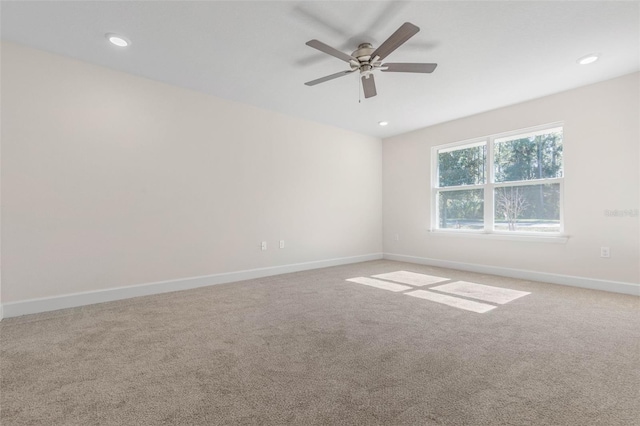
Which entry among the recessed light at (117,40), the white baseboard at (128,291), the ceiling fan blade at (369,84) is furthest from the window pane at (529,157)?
the recessed light at (117,40)

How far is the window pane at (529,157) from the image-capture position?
3904 mm

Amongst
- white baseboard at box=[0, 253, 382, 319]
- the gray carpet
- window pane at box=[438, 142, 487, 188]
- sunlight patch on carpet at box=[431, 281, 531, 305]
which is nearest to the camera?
the gray carpet

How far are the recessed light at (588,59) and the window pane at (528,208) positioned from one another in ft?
5.02

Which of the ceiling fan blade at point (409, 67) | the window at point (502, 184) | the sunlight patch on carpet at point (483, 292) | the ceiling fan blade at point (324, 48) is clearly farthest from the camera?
the window at point (502, 184)

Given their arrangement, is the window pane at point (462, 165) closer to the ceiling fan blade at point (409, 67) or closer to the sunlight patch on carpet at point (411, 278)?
the sunlight patch on carpet at point (411, 278)

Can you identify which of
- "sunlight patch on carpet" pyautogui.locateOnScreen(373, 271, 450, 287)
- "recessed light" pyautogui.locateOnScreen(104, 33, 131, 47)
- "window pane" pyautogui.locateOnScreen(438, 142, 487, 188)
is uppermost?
"recessed light" pyautogui.locateOnScreen(104, 33, 131, 47)

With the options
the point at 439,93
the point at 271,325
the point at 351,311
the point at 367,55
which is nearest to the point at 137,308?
the point at 271,325

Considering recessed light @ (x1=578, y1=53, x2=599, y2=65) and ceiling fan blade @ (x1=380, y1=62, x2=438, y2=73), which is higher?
recessed light @ (x1=578, y1=53, x2=599, y2=65)

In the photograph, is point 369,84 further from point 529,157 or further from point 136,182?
point 529,157

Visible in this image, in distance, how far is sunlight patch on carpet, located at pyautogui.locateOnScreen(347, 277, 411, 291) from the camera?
358 centimetres

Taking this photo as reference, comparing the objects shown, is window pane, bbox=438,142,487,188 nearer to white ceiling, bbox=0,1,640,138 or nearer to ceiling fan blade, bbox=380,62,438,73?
white ceiling, bbox=0,1,640,138

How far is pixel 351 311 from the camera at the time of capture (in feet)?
8.98

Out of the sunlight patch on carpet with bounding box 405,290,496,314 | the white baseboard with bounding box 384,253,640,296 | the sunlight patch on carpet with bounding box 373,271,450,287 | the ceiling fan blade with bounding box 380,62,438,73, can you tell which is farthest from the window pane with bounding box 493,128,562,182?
the ceiling fan blade with bounding box 380,62,438,73

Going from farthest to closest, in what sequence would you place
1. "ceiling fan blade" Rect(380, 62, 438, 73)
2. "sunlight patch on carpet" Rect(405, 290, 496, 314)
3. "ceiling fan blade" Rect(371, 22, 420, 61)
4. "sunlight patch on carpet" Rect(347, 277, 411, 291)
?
"sunlight patch on carpet" Rect(347, 277, 411, 291) → "sunlight patch on carpet" Rect(405, 290, 496, 314) → "ceiling fan blade" Rect(380, 62, 438, 73) → "ceiling fan blade" Rect(371, 22, 420, 61)
